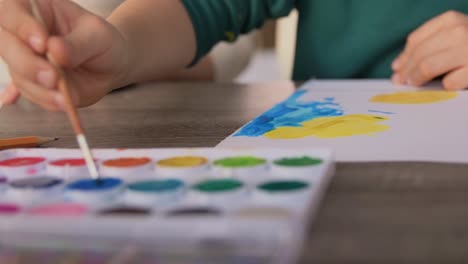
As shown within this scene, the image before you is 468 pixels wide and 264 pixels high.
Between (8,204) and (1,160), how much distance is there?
4.7 inches

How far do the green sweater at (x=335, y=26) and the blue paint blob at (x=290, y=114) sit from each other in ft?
0.95

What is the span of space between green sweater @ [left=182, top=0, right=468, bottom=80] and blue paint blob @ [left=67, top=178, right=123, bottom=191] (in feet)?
1.90

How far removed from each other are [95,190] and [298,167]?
0.11 meters

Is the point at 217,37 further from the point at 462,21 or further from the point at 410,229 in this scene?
the point at 410,229

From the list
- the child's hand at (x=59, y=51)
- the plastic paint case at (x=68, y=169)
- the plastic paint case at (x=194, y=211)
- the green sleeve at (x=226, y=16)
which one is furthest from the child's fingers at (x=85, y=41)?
the green sleeve at (x=226, y=16)

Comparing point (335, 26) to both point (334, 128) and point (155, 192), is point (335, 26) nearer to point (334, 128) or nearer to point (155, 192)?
point (334, 128)

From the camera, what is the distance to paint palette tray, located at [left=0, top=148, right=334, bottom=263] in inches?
10.9

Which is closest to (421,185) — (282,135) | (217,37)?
(282,135)

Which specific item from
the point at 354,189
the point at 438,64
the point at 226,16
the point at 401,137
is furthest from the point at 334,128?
the point at 226,16

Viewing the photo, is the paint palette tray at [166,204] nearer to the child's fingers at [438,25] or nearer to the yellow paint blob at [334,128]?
the yellow paint blob at [334,128]

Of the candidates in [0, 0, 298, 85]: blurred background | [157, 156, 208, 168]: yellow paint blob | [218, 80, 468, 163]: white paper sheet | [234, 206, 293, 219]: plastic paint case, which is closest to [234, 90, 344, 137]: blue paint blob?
[218, 80, 468, 163]: white paper sheet

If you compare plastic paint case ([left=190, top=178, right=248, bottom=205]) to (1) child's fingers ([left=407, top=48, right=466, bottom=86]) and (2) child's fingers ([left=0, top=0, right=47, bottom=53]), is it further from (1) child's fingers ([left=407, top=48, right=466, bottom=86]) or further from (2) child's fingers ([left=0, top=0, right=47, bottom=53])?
(1) child's fingers ([left=407, top=48, right=466, bottom=86])

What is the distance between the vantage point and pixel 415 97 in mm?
712

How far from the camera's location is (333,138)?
1.71 ft
